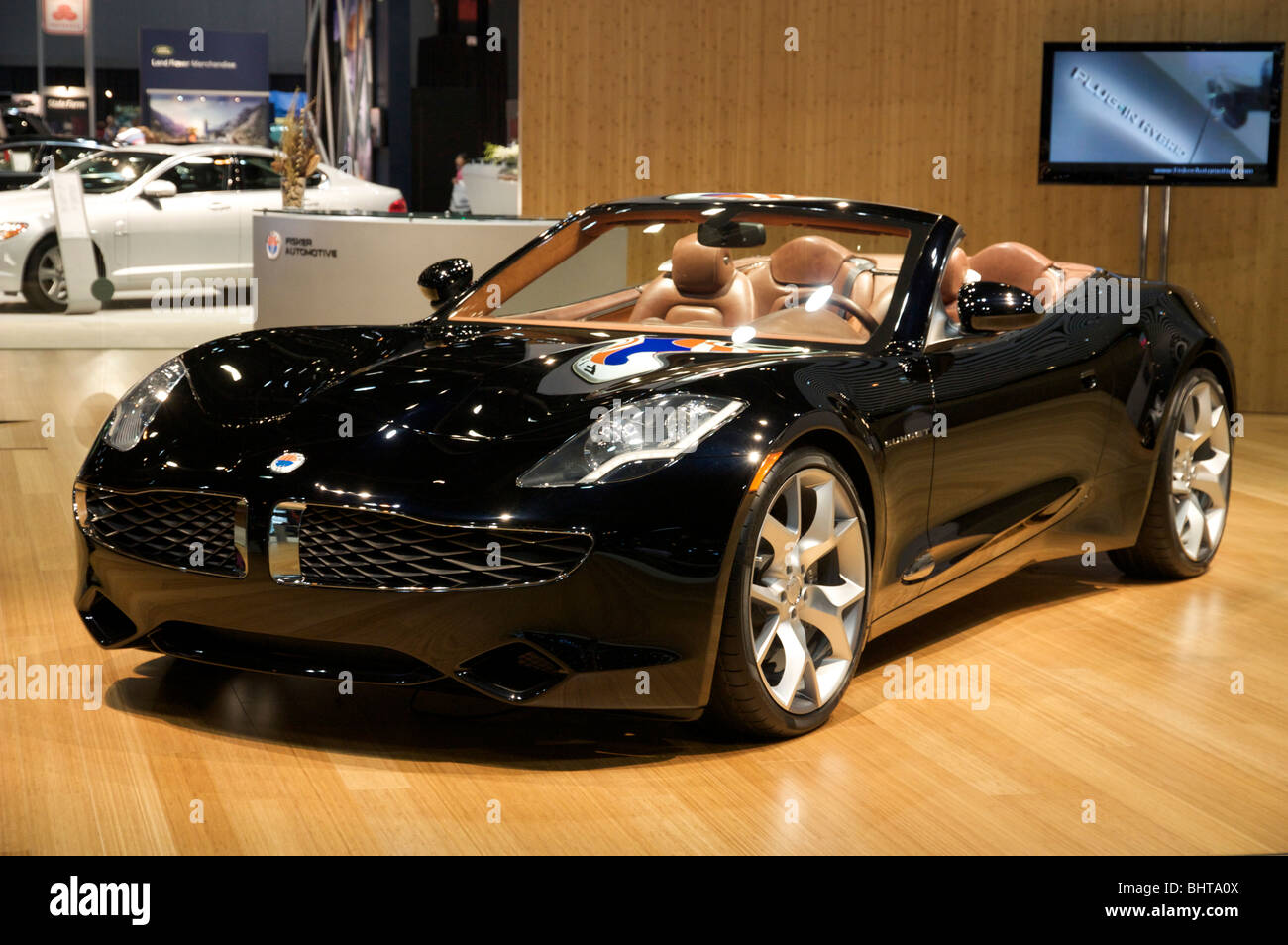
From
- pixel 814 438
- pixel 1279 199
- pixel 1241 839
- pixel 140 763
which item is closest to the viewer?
pixel 1241 839

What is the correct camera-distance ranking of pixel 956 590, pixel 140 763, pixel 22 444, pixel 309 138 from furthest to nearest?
1. pixel 309 138
2. pixel 22 444
3. pixel 956 590
4. pixel 140 763

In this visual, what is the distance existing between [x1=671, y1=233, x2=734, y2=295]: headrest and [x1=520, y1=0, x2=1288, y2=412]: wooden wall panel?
5648 mm

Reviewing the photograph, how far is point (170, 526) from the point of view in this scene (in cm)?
317

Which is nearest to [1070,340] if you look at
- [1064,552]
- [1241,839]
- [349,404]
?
[1064,552]

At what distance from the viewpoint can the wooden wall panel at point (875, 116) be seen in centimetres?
953

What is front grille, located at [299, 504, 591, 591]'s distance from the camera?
9.52 ft

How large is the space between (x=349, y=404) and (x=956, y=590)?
1.63 meters

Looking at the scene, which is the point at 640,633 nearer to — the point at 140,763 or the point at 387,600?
the point at 387,600

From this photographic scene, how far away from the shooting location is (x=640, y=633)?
2.96 meters

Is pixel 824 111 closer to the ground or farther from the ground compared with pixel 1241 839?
farther from the ground

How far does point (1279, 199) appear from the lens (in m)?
9.54

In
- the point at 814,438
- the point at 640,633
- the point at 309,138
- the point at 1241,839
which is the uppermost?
the point at 309,138

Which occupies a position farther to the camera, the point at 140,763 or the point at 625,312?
the point at 625,312

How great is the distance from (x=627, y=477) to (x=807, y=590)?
0.58 metres
